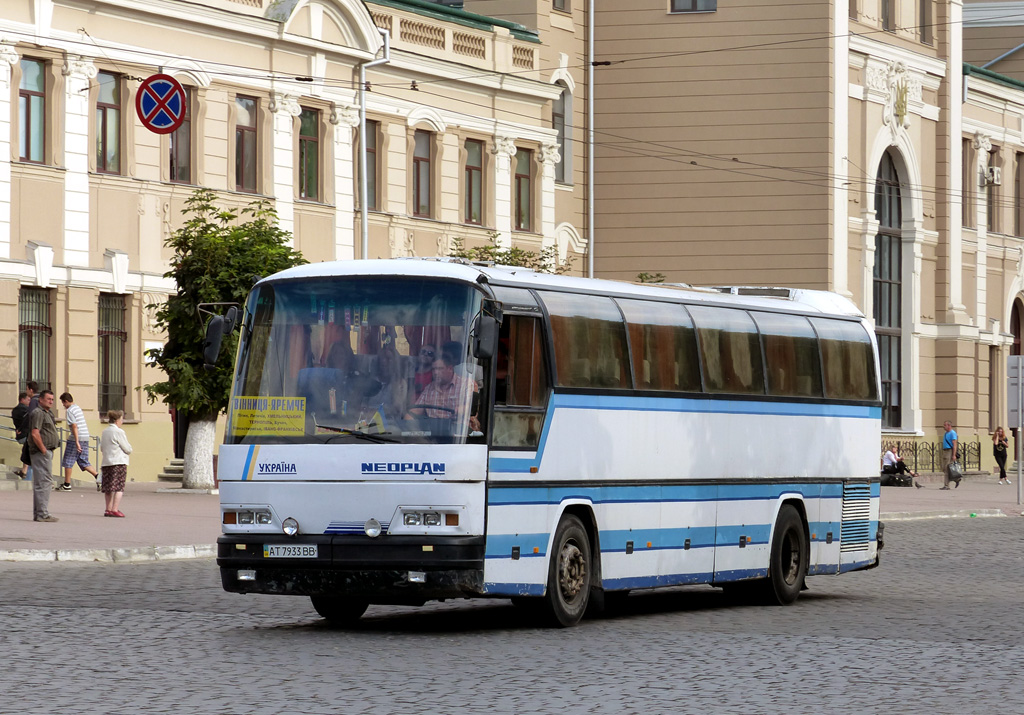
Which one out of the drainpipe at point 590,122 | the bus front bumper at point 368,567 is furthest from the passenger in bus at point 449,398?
the drainpipe at point 590,122

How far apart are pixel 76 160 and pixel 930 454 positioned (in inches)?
1337

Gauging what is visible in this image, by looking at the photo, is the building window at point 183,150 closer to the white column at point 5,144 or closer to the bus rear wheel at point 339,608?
the white column at point 5,144

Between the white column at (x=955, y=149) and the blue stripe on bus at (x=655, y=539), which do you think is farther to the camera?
the white column at (x=955, y=149)

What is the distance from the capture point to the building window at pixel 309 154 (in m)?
43.1

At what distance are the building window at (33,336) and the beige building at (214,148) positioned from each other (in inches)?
1.5

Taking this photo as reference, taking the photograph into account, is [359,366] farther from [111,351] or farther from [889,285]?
[889,285]

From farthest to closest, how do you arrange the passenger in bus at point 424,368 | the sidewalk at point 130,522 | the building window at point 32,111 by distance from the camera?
the building window at point 32,111
the sidewalk at point 130,522
the passenger in bus at point 424,368

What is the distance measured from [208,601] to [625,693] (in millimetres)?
6624

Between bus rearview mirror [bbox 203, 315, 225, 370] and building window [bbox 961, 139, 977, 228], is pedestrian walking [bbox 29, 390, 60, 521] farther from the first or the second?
building window [bbox 961, 139, 977, 228]

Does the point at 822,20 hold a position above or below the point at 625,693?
above

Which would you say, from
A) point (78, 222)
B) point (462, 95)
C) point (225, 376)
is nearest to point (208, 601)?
point (225, 376)

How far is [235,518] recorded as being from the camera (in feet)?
50.0

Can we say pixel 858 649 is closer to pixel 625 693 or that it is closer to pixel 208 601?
pixel 625 693

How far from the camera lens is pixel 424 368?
1500 centimetres
